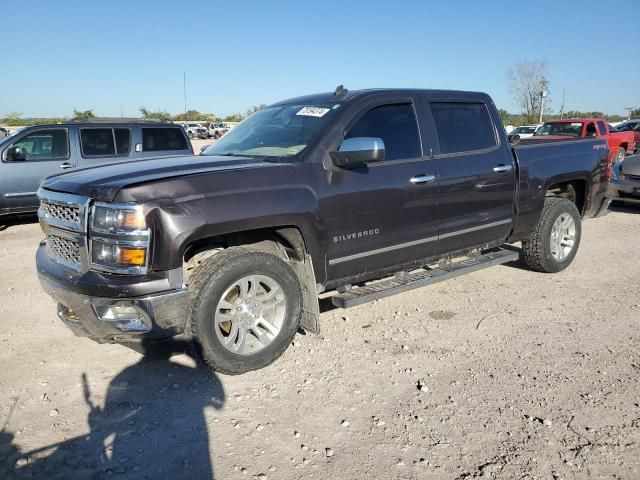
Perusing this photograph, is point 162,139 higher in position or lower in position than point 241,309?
higher

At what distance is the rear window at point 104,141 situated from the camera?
8703 mm


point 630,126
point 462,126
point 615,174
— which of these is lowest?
point 615,174

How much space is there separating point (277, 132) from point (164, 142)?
5.82 metres

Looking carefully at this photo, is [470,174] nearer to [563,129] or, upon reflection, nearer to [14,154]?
[14,154]

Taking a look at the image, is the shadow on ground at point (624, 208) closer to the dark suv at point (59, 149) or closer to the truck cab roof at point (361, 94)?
the truck cab roof at point (361, 94)

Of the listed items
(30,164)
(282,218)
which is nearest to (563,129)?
(30,164)

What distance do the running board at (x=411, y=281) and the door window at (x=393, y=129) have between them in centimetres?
103

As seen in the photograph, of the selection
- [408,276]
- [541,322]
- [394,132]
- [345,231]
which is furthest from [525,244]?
[345,231]

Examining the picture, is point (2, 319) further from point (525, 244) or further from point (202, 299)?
point (525, 244)

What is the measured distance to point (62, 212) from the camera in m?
3.25

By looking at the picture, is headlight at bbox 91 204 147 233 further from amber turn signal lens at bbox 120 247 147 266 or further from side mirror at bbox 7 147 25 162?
side mirror at bbox 7 147 25 162

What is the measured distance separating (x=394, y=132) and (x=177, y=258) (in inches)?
83.6

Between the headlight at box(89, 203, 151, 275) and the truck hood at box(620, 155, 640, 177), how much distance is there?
911 cm

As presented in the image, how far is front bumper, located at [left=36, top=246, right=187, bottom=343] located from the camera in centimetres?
295
